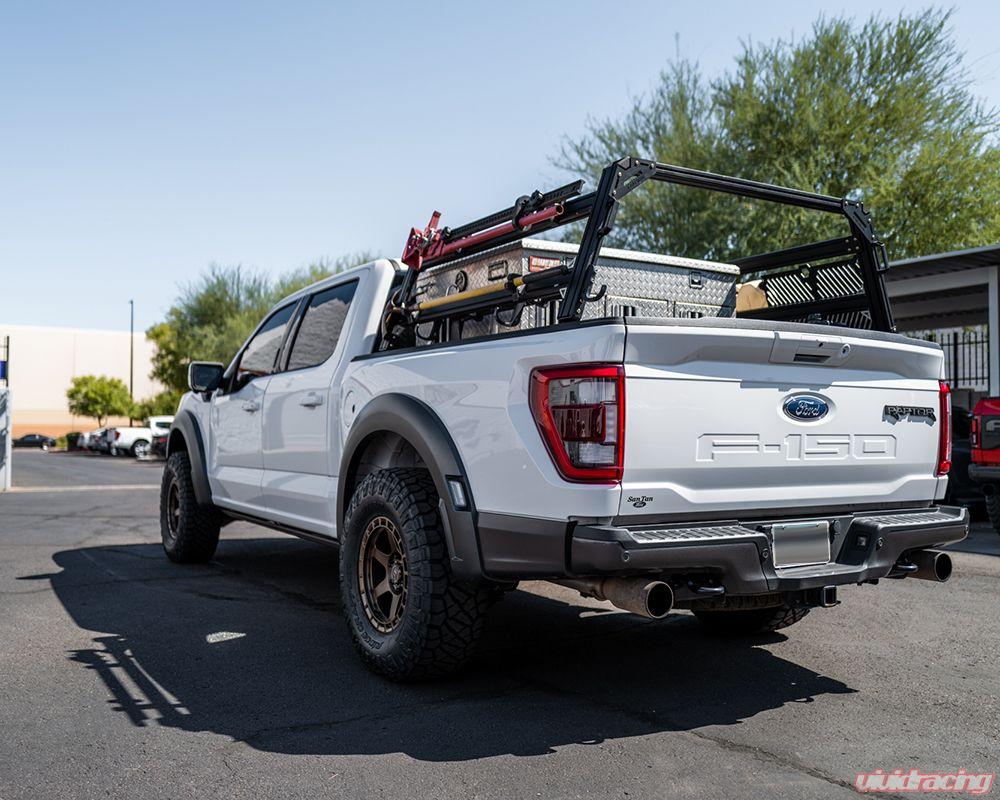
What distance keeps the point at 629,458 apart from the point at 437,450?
3.13 ft

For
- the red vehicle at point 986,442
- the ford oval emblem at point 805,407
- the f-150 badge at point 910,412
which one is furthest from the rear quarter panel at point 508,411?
the red vehicle at point 986,442

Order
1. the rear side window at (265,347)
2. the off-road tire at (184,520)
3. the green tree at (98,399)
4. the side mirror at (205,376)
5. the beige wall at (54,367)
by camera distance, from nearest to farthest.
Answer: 1. the rear side window at (265,347)
2. the side mirror at (205,376)
3. the off-road tire at (184,520)
4. the green tree at (98,399)
5. the beige wall at (54,367)

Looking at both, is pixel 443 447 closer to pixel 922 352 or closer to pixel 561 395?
pixel 561 395

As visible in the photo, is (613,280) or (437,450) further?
(613,280)

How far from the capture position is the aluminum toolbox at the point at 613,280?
196 inches

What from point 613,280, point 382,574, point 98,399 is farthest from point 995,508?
point 98,399

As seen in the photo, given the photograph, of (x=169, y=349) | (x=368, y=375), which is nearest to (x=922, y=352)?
(x=368, y=375)

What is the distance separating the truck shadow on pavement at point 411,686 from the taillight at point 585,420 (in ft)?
3.36

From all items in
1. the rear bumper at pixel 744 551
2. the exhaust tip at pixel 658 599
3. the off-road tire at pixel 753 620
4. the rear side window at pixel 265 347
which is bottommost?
the off-road tire at pixel 753 620

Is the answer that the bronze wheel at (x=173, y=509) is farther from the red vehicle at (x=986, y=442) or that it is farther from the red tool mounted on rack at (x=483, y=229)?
the red vehicle at (x=986, y=442)

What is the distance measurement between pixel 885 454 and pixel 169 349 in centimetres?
4414

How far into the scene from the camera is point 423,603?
392cm

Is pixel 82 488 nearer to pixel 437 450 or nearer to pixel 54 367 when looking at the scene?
pixel 437 450

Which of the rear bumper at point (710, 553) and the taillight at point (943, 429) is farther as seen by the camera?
the taillight at point (943, 429)
